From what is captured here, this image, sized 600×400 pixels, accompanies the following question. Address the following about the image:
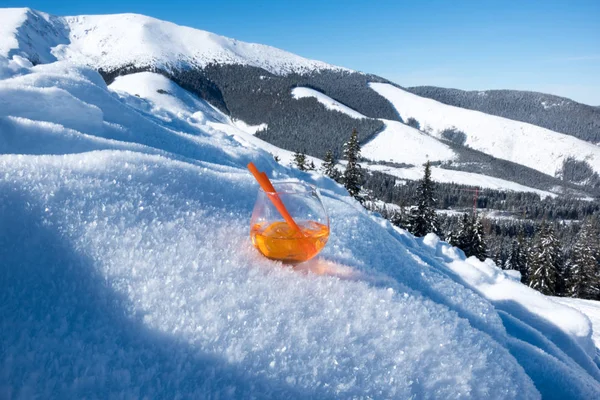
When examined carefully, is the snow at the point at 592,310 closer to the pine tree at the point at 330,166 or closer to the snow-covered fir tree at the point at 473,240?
the pine tree at the point at 330,166

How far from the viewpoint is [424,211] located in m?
33.5

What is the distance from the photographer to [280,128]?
137m

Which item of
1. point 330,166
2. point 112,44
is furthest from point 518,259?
point 112,44

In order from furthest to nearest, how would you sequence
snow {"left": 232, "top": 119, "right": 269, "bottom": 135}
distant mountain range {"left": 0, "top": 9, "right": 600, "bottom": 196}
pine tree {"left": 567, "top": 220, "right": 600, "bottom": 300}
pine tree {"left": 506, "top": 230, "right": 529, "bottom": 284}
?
distant mountain range {"left": 0, "top": 9, "right": 600, "bottom": 196}, snow {"left": 232, "top": 119, "right": 269, "bottom": 135}, pine tree {"left": 506, "top": 230, "right": 529, "bottom": 284}, pine tree {"left": 567, "top": 220, "right": 600, "bottom": 300}

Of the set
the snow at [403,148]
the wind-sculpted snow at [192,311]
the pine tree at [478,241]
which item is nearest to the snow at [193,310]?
the wind-sculpted snow at [192,311]

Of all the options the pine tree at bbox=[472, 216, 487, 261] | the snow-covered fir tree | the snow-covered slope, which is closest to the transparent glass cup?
the snow-covered fir tree

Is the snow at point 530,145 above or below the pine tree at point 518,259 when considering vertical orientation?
above

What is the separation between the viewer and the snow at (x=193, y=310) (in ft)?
4.12

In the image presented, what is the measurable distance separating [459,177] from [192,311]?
13925cm

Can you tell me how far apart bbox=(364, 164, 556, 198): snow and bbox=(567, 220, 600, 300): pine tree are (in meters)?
83.1

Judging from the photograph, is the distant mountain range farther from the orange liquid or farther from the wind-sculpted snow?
the orange liquid

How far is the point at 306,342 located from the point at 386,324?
0.41 m

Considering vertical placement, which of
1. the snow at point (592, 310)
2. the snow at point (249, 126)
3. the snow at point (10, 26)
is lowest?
the snow at point (592, 310)

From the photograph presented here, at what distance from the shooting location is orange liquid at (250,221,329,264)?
6.15 feet
